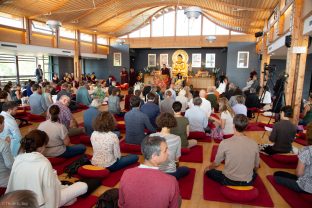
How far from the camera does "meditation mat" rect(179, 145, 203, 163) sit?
417 centimetres

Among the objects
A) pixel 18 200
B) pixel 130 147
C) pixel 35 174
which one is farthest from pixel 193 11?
pixel 18 200

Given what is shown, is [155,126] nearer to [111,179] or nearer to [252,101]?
[111,179]

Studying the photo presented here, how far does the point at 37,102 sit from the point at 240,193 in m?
5.79

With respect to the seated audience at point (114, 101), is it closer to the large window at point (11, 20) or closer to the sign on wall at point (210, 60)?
the large window at point (11, 20)

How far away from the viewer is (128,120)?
4184 mm

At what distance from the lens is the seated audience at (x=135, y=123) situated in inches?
162

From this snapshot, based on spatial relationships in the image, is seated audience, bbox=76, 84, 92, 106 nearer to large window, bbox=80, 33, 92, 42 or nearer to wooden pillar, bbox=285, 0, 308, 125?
wooden pillar, bbox=285, 0, 308, 125

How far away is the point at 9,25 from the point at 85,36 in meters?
6.03

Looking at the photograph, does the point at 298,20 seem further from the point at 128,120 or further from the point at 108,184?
the point at 108,184

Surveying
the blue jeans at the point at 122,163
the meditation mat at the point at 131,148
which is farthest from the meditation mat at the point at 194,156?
the blue jeans at the point at 122,163

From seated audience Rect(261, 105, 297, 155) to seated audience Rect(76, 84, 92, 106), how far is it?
21.0 feet

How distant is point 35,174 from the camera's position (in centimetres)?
193

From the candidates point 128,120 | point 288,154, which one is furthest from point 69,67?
point 288,154

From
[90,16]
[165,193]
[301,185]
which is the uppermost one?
[90,16]
